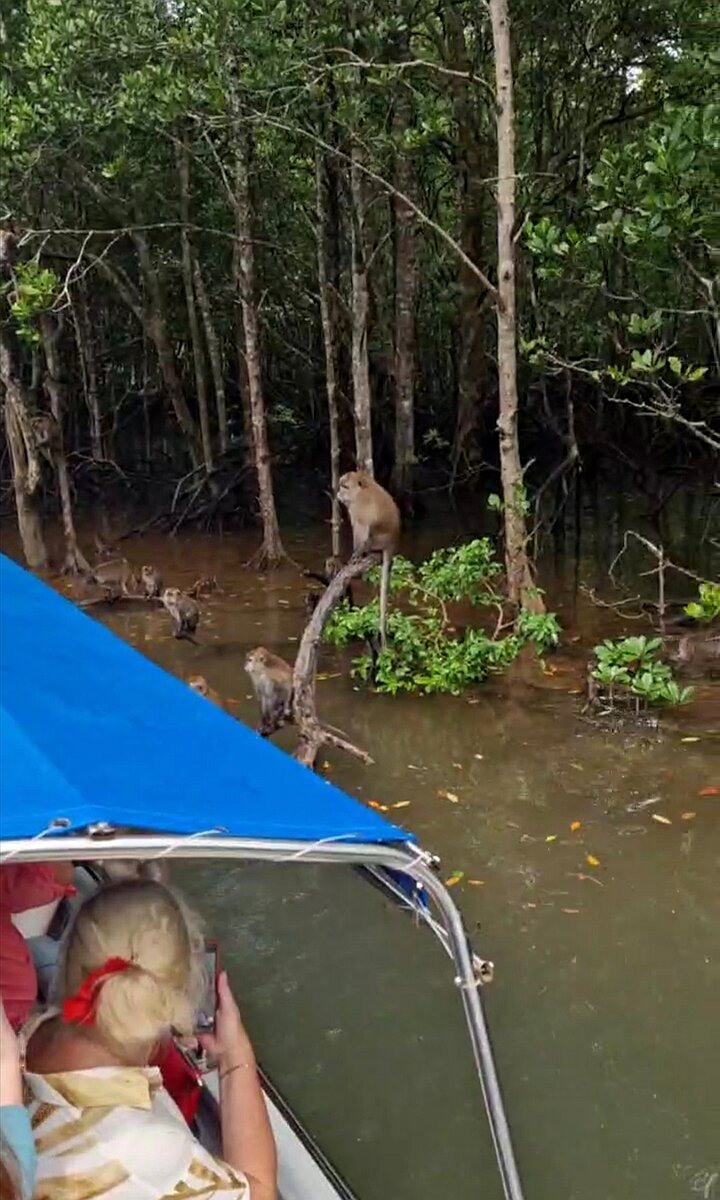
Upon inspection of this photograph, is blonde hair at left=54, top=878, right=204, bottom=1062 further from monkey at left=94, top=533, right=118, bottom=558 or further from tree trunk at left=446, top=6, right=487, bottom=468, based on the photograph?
tree trunk at left=446, top=6, right=487, bottom=468

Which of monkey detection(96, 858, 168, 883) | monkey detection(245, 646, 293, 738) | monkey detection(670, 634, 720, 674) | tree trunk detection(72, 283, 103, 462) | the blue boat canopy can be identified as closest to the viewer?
the blue boat canopy

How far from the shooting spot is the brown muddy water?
11.5ft

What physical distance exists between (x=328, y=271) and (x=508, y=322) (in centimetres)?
397

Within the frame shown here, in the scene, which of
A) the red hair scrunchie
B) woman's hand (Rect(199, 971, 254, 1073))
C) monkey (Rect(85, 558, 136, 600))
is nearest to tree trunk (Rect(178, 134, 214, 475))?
monkey (Rect(85, 558, 136, 600))

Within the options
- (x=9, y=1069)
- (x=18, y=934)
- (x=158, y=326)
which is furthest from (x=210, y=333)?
(x=9, y=1069)

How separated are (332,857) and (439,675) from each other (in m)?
5.46

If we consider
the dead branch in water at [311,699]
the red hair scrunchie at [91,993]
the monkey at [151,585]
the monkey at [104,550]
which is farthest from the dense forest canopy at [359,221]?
the red hair scrunchie at [91,993]

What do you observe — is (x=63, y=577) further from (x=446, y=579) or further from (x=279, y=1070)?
(x=279, y=1070)

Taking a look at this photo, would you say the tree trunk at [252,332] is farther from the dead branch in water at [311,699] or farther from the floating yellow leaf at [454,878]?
the floating yellow leaf at [454,878]

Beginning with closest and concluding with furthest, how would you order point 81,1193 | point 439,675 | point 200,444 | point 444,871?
point 81,1193 < point 444,871 < point 439,675 < point 200,444

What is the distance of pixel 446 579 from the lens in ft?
25.8

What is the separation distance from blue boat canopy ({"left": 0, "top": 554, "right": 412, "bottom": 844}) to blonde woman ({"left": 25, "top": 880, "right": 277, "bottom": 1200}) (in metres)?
0.25

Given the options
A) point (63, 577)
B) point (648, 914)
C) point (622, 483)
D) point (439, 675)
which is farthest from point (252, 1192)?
point (622, 483)

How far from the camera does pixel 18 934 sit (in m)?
2.68
